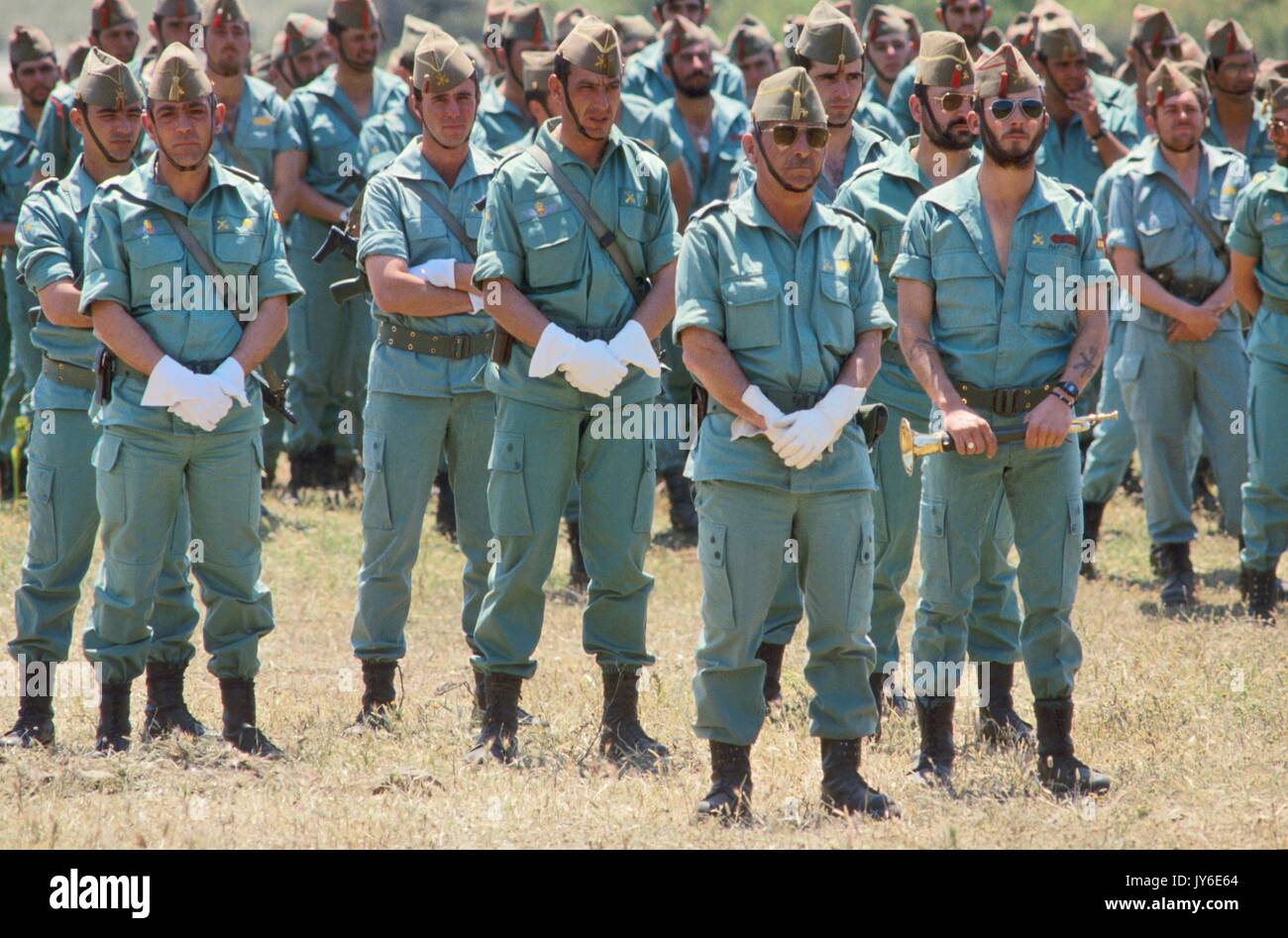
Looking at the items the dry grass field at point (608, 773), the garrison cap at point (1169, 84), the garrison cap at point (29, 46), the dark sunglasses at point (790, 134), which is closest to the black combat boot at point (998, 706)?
the dry grass field at point (608, 773)

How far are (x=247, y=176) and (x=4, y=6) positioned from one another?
32.6 meters

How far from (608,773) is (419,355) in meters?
1.90

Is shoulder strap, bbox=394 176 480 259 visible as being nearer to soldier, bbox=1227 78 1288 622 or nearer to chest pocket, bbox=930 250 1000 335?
chest pocket, bbox=930 250 1000 335

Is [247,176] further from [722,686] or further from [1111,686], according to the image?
[1111,686]

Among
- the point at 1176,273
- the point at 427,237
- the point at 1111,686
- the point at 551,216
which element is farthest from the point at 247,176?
the point at 1176,273

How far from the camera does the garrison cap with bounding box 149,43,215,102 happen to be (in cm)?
680

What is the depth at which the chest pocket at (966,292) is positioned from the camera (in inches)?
254

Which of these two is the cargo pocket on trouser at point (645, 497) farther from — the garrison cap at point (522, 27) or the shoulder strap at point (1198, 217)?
the garrison cap at point (522, 27)

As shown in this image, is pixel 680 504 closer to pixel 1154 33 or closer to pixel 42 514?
pixel 1154 33

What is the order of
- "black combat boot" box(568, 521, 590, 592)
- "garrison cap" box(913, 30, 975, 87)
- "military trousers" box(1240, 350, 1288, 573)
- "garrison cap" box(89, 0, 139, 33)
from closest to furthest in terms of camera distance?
1. "garrison cap" box(913, 30, 975, 87)
2. "military trousers" box(1240, 350, 1288, 573)
3. "black combat boot" box(568, 521, 590, 592)
4. "garrison cap" box(89, 0, 139, 33)

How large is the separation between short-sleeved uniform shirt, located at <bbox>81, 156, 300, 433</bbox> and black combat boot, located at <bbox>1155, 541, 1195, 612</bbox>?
5.34 metres

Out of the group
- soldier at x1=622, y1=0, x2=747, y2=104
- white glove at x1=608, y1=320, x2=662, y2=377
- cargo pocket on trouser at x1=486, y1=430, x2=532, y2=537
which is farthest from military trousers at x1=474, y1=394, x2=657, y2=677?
soldier at x1=622, y1=0, x2=747, y2=104

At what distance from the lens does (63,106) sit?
991 cm

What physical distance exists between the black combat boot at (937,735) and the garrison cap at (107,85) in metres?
3.85
